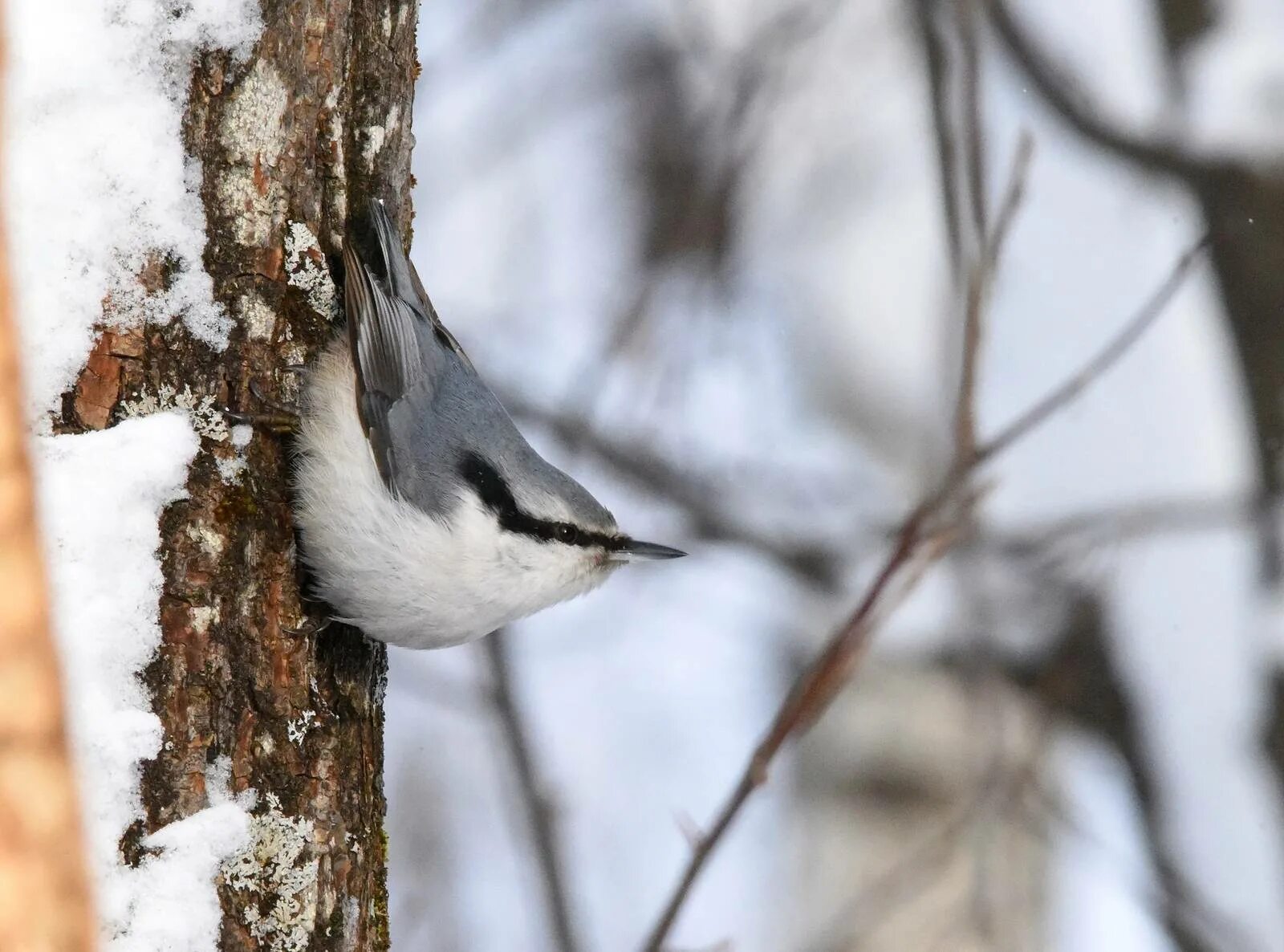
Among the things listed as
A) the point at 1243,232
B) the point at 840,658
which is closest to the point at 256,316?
the point at 840,658

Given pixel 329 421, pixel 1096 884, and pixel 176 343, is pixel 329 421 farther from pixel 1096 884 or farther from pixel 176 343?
pixel 1096 884

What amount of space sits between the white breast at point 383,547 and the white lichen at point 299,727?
15 cm

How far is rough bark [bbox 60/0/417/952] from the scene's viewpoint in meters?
1.39

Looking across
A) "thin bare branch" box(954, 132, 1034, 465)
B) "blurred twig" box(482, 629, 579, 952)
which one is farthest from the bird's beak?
"blurred twig" box(482, 629, 579, 952)

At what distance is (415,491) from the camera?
1.77m

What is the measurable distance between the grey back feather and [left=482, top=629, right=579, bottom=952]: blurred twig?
4.95ft

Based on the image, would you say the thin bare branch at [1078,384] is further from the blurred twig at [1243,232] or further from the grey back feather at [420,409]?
the blurred twig at [1243,232]

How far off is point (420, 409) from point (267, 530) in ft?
1.23

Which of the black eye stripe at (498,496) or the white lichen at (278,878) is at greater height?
the black eye stripe at (498,496)

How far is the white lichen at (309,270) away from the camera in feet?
5.31

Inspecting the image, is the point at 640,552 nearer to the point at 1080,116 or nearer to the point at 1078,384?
the point at 1078,384

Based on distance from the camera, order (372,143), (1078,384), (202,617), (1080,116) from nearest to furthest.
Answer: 1. (202,617)
2. (1078,384)
3. (372,143)
4. (1080,116)

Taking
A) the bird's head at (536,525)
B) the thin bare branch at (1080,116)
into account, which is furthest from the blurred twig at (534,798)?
the thin bare branch at (1080,116)

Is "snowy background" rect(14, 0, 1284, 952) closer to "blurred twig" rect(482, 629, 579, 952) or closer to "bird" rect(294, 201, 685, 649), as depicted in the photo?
"blurred twig" rect(482, 629, 579, 952)
